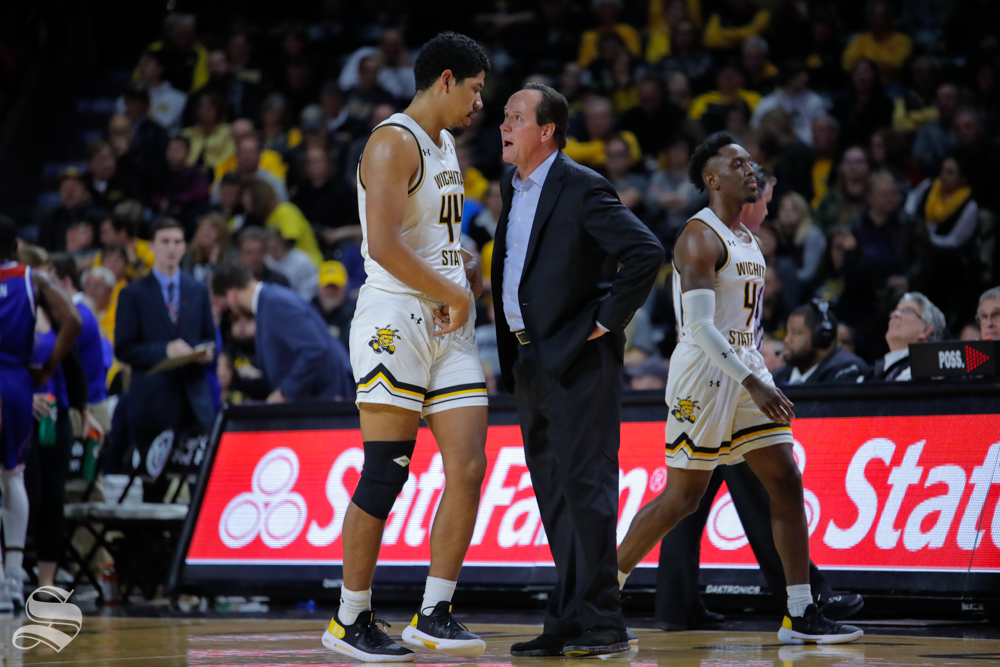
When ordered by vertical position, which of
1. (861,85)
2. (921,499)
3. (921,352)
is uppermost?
(861,85)

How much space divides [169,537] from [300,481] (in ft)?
5.33

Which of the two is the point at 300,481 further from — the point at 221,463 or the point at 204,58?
the point at 204,58

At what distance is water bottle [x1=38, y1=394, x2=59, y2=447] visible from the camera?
7789mm

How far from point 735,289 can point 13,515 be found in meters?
4.82

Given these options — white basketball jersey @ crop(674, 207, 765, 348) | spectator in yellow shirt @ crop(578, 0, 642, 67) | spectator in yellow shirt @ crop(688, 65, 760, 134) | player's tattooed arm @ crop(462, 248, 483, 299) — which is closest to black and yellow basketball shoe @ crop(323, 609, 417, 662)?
player's tattooed arm @ crop(462, 248, 483, 299)

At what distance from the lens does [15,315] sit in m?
7.48

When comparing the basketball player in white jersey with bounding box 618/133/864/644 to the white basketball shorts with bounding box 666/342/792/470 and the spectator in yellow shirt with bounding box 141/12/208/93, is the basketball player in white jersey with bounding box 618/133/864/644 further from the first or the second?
the spectator in yellow shirt with bounding box 141/12/208/93

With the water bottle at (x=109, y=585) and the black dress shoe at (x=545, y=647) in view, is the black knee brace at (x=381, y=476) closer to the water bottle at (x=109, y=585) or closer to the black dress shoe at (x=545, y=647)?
the black dress shoe at (x=545, y=647)

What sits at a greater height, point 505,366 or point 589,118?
point 589,118

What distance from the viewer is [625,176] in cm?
1148

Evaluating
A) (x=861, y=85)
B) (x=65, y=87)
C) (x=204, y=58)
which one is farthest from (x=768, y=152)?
(x=65, y=87)

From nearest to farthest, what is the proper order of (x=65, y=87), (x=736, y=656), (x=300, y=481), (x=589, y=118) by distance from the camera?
(x=736, y=656)
(x=300, y=481)
(x=589, y=118)
(x=65, y=87)

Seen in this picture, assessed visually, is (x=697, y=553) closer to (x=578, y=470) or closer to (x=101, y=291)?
(x=578, y=470)

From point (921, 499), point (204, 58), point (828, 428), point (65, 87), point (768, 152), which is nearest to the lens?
point (921, 499)
